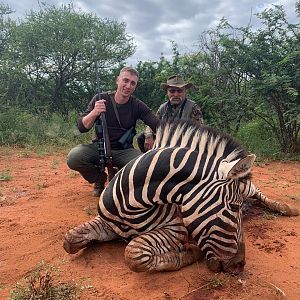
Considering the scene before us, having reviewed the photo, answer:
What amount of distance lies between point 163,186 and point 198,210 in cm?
31

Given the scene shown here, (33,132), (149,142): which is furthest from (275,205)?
(33,132)

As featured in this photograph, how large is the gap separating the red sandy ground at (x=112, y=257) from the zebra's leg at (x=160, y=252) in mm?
69

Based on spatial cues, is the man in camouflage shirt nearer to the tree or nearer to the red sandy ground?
the red sandy ground

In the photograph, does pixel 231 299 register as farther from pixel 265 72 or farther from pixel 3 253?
pixel 265 72

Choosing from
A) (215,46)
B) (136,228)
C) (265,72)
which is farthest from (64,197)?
(215,46)

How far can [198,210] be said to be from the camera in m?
2.38

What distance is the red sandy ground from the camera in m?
2.35

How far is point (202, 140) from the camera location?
269cm

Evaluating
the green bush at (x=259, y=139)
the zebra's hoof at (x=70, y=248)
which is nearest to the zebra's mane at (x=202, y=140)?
the zebra's hoof at (x=70, y=248)

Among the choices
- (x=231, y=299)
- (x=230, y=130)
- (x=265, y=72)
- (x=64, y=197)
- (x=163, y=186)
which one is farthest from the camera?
(x=230, y=130)

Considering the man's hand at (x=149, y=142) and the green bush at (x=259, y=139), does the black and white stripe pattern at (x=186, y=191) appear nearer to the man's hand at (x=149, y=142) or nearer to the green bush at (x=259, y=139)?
the man's hand at (x=149, y=142)

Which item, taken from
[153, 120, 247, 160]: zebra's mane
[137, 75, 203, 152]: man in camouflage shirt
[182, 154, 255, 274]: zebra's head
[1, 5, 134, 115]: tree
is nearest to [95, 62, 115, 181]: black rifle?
[137, 75, 203, 152]: man in camouflage shirt

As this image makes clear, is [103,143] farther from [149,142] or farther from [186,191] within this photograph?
[186,191]

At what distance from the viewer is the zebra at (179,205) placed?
2365 mm
